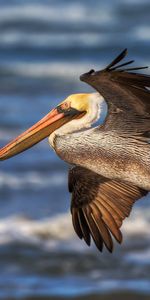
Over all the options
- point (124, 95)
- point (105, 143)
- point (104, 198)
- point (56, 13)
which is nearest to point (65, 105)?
point (105, 143)

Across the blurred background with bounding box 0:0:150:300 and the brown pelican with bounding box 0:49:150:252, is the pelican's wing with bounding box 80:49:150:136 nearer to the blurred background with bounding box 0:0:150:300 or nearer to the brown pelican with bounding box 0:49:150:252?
the brown pelican with bounding box 0:49:150:252

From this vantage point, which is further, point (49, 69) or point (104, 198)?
point (49, 69)

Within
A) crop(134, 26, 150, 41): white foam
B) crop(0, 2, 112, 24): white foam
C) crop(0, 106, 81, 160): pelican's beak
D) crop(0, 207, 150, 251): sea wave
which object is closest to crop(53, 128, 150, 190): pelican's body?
crop(0, 106, 81, 160): pelican's beak

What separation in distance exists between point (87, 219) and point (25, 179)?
225 inches

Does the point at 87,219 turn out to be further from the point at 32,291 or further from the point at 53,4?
the point at 53,4

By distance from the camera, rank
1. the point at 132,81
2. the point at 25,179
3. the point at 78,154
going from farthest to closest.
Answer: the point at 25,179 → the point at 78,154 → the point at 132,81

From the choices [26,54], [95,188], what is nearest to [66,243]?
[95,188]

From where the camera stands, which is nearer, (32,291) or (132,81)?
(132,81)

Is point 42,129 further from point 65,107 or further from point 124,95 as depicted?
point 124,95

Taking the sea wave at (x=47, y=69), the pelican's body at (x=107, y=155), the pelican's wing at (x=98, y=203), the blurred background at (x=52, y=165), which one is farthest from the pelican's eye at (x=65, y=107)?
the sea wave at (x=47, y=69)

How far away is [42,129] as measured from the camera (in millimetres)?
7957

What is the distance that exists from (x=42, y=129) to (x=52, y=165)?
615 cm

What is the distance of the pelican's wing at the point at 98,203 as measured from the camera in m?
8.16

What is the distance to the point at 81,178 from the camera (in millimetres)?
8258
